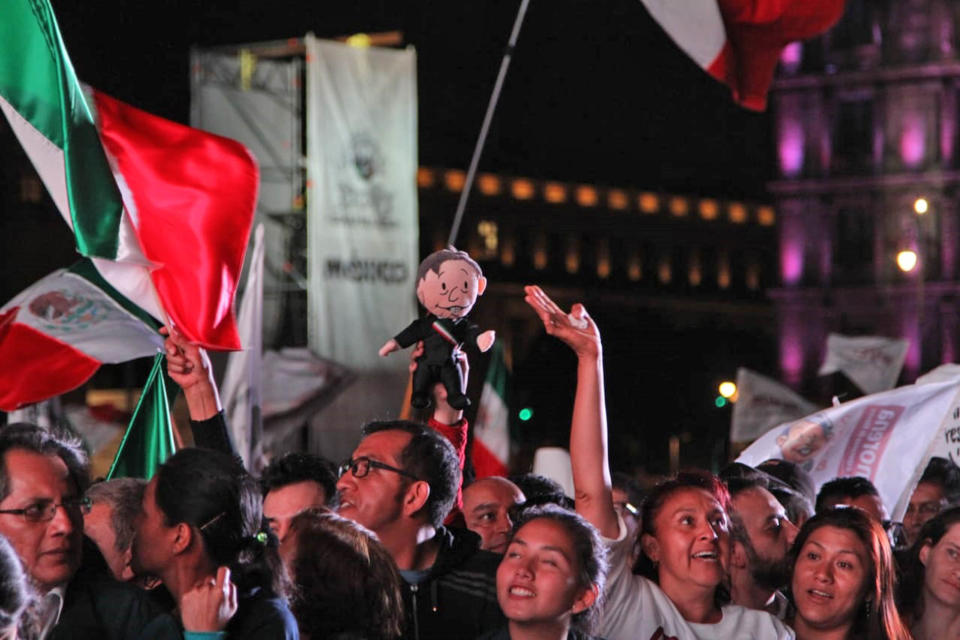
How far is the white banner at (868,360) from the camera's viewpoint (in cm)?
2169

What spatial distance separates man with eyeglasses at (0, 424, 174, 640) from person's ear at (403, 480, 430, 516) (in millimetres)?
906

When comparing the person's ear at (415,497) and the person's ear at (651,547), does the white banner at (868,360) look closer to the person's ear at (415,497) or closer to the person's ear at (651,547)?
the person's ear at (651,547)

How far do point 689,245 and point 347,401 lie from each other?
53.5 m

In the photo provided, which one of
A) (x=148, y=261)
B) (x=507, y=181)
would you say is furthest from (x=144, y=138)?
(x=507, y=181)

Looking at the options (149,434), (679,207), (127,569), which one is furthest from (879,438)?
(679,207)

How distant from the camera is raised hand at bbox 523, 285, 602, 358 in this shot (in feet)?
19.3

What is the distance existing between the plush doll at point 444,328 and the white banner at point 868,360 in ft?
51.0

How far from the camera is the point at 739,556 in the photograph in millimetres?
6617

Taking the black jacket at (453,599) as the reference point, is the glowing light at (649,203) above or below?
above

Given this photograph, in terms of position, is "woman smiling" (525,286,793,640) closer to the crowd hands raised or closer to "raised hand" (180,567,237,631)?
the crowd hands raised

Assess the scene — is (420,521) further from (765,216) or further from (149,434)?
(765,216)

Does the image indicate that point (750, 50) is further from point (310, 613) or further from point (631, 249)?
point (631, 249)

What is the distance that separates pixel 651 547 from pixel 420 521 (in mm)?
756

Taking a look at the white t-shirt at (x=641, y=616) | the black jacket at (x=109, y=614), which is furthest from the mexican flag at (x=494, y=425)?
the black jacket at (x=109, y=614)
